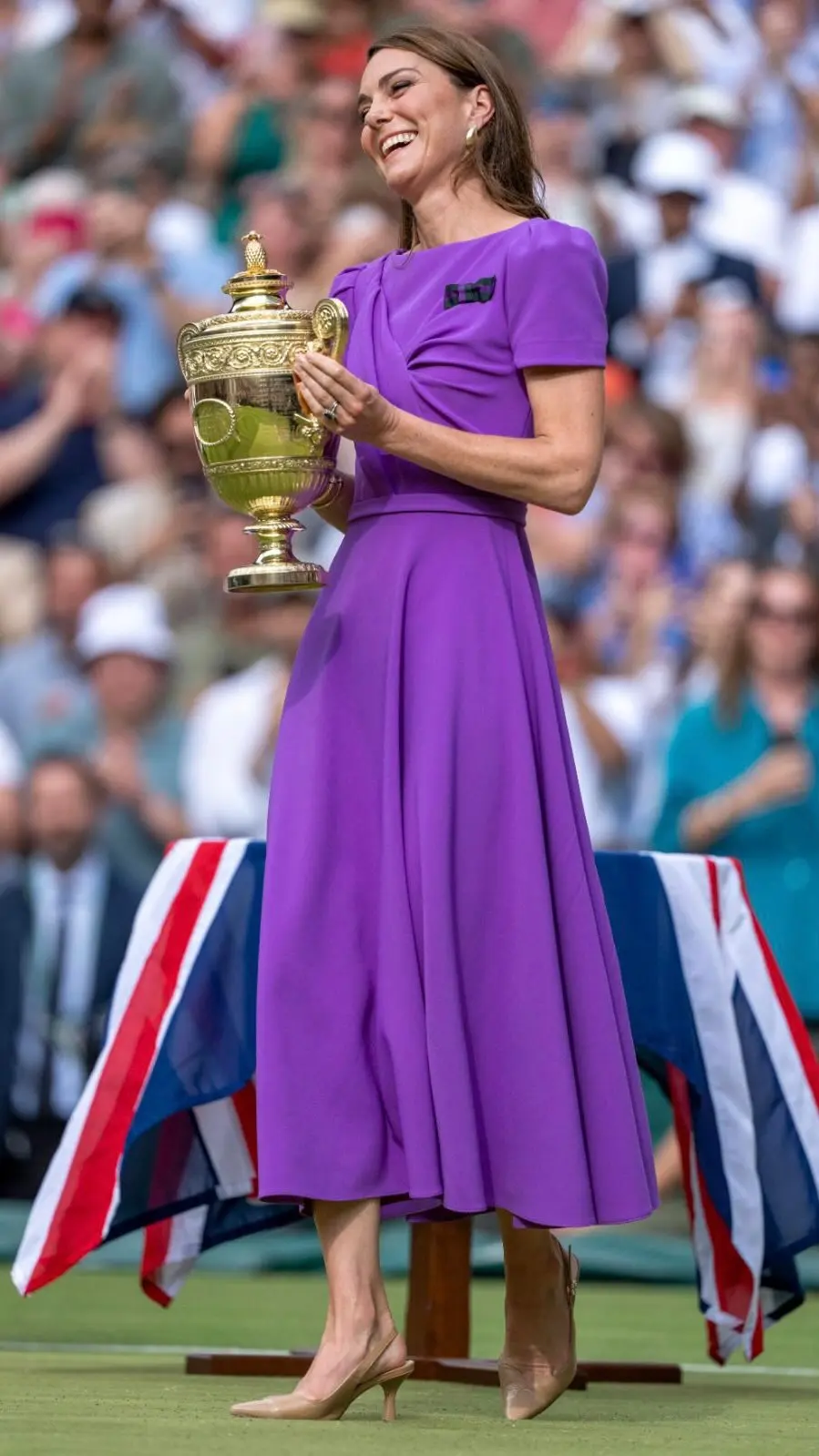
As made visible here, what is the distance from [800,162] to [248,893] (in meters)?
6.44

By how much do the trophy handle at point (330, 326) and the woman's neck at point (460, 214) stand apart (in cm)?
31

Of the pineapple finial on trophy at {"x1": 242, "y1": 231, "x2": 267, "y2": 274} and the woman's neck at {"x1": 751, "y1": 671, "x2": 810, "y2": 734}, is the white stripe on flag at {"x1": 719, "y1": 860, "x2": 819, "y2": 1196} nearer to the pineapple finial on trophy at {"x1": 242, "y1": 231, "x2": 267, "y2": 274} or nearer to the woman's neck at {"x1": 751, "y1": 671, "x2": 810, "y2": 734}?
the pineapple finial on trophy at {"x1": 242, "y1": 231, "x2": 267, "y2": 274}

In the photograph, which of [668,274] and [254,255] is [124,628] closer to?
[668,274]

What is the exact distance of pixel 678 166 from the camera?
964 cm

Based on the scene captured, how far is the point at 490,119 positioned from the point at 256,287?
448 millimetres

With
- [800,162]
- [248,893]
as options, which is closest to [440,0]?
[800,162]

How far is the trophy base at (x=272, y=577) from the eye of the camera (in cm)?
A: 331

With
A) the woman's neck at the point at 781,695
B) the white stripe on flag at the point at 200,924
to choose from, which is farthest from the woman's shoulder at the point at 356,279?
the woman's neck at the point at 781,695

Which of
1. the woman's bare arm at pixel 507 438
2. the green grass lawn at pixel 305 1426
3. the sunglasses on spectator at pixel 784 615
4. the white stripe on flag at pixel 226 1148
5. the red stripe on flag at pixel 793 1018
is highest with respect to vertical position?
the woman's bare arm at pixel 507 438

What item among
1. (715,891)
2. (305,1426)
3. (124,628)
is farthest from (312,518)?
(305,1426)

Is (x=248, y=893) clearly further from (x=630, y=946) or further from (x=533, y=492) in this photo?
(x=533, y=492)

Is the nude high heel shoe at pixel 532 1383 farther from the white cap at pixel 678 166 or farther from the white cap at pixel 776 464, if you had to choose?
the white cap at pixel 678 166

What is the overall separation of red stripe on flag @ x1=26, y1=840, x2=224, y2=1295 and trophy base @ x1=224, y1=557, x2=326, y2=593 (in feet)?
3.25

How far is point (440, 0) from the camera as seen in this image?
1013 centimetres
